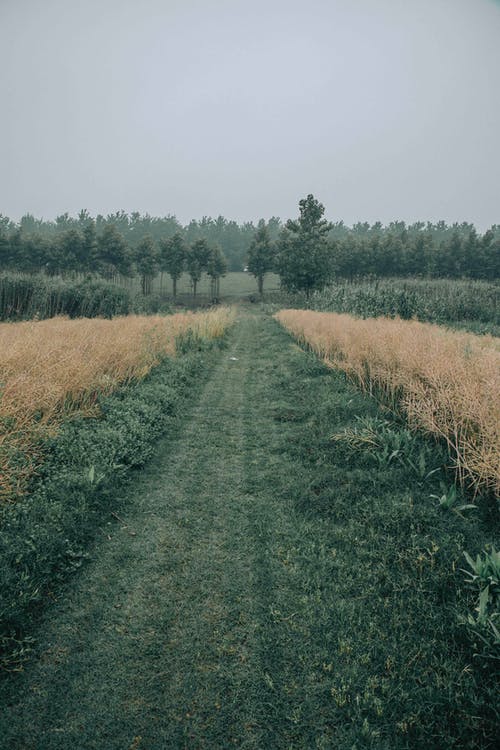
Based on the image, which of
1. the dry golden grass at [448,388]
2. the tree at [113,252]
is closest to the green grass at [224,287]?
the tree at [113,252]

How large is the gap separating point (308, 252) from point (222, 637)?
125 ft

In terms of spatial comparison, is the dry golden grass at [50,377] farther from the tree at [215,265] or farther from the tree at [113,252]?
the tree at [113,252]

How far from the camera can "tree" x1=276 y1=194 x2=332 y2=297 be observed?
36.0 meters

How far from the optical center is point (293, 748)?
1809 millimetres

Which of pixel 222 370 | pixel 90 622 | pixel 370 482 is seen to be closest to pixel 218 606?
pixel 90 622

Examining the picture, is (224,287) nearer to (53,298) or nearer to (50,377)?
(53,298)

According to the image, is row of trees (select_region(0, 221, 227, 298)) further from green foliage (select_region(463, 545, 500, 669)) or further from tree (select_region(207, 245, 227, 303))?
green foliage (select_region(463, 545, 500, 669))

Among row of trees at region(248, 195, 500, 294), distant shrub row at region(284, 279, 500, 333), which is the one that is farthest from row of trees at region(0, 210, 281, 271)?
distant shrub row at region(284, 279, 500, 333)

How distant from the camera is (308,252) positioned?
1441 inches

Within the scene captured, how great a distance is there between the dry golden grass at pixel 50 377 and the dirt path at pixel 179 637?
1.33 metres

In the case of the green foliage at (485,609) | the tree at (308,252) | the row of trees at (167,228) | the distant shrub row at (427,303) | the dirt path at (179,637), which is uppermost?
the row of trees at (167,228)

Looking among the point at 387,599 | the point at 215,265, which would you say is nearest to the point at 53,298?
the point at 387,599

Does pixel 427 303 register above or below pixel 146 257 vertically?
below

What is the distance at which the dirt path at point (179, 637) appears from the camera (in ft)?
6.17
